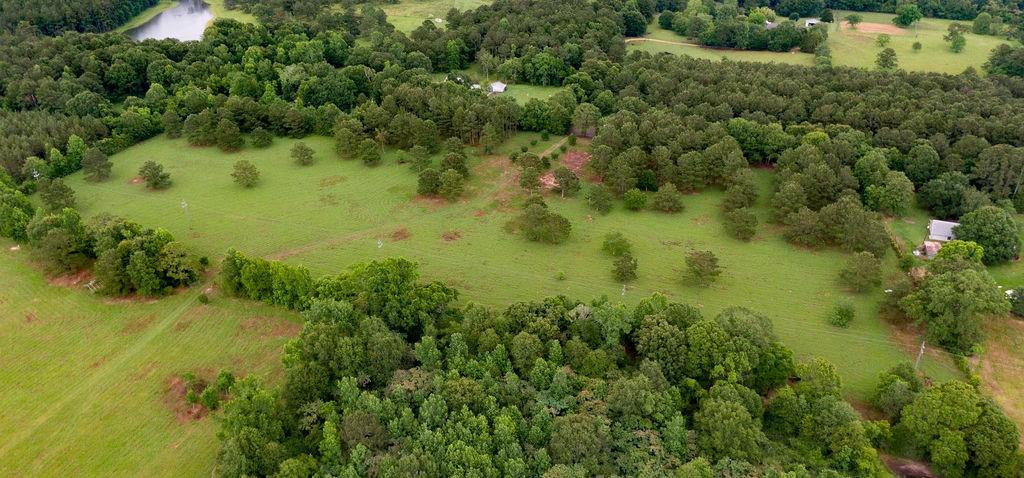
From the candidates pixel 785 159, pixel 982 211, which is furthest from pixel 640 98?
pixel 982 211

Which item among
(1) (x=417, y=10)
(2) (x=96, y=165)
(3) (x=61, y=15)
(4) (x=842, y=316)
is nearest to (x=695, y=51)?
(1) (x=417, y=10)

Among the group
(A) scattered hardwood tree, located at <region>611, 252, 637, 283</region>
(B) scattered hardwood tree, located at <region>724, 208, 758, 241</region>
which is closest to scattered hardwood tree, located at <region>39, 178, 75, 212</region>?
(A) scattered hardwood tree, located at <region>611, 252, 637, 283</region>

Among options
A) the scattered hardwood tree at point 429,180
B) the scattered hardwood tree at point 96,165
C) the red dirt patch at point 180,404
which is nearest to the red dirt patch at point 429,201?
the scattered hardwood tree at point 429,180

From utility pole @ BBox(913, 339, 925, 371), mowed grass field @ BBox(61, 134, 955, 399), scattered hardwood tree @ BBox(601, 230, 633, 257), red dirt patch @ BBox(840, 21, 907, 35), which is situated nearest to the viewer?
utility pole @ BBox(913, 339, 925, 371)

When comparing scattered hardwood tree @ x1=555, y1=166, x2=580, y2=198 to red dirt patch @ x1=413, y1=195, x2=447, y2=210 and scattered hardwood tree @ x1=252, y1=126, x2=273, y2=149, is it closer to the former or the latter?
red dirt patch @ x1=413, y1=195, x2=447, y2=210

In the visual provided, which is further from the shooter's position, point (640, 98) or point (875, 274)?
point (640, 98)

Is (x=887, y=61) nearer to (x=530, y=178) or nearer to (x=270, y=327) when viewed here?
(x=530, y=178)

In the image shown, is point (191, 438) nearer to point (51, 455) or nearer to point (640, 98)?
point (51, 455)
